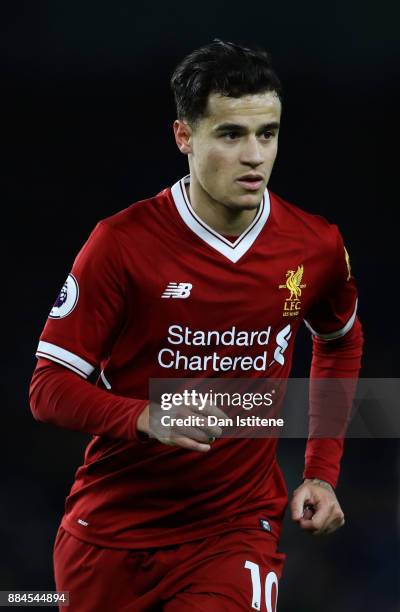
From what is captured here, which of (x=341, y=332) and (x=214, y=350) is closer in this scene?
(x=214, y=350)

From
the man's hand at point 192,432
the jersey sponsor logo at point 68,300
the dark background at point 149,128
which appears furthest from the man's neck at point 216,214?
the dark background at point 149,128

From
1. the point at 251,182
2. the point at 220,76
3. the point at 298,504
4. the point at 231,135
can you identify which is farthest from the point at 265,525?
the point at 220,76

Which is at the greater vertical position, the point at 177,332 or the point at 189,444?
the point at 177,332

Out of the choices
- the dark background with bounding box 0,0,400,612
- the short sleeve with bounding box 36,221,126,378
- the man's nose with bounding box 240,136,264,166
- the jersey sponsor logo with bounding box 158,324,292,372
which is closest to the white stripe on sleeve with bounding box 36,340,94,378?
the short sleeve with bounding box 36,221,126,378

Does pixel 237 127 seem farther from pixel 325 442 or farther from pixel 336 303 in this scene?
pixel 325 442

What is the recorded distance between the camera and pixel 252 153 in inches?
110

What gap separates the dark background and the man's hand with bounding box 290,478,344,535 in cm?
247

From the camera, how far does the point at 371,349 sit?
5676 millimetres

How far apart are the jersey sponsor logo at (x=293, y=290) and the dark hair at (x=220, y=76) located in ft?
1.36

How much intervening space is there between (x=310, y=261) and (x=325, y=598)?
2.19 meters

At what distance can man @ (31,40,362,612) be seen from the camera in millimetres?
2834

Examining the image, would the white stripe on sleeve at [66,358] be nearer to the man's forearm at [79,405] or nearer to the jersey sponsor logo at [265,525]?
the man's forearm at [79,405]

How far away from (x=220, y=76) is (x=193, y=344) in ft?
2.00

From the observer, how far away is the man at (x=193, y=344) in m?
2.83
